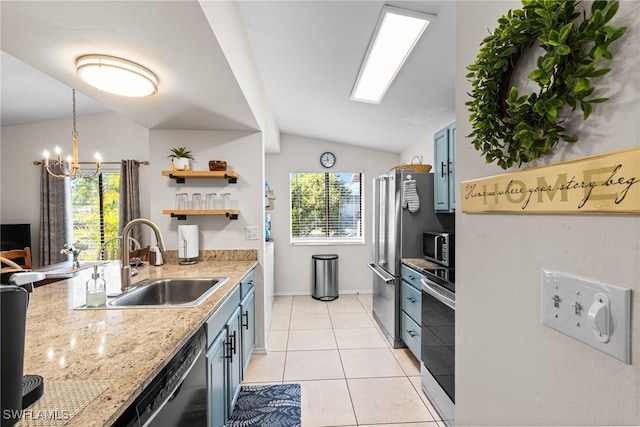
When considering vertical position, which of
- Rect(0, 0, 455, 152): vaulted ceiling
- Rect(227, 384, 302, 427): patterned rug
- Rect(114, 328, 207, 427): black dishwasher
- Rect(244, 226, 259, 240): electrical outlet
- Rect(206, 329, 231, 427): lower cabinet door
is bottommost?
Rect(227, 384, 302, 427): patterned rug

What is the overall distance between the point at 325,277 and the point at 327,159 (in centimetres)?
189

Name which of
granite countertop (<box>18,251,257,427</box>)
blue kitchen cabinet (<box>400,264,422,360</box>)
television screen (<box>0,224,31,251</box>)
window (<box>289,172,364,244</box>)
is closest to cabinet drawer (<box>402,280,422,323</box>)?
blue kitchen cabinet (<box>400,264,422,360</box>)

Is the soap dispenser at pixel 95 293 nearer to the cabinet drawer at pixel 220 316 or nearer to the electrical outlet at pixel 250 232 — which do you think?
the cabinet drawer at pixel 220 316

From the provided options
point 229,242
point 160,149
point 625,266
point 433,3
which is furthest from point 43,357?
point 433,3

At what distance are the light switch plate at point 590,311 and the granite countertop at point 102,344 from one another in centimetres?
99

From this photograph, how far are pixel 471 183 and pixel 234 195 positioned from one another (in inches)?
87.2

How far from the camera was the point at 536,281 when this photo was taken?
0.66m

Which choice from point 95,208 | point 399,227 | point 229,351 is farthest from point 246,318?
point 95,208

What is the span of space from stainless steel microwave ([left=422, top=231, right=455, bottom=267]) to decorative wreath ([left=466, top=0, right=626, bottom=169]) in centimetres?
169

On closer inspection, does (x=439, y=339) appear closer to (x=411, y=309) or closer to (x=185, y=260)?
(x=411, y=309)

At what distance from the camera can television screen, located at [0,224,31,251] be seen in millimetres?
4051

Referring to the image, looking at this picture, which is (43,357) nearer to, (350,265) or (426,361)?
(426,361)

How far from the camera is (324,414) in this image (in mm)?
1909

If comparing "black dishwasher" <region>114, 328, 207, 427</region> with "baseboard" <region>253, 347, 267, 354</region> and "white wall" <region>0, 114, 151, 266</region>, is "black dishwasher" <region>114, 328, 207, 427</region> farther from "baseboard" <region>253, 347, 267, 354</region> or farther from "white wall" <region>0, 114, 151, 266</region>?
"white wall" <region>0, 114, 151, 266</region>
